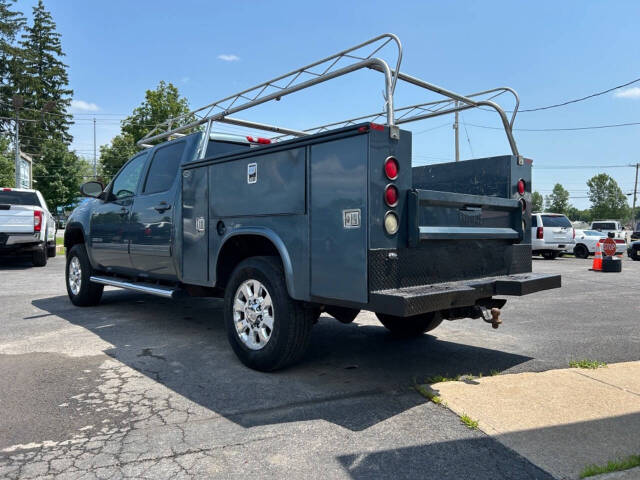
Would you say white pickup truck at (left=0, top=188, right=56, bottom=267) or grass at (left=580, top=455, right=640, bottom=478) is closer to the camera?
grass at (left=580, top=455, right=640, bottom=478)

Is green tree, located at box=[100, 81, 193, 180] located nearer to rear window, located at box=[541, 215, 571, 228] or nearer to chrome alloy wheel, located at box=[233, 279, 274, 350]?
rear window, located at box=[541, 215, 571, 228]

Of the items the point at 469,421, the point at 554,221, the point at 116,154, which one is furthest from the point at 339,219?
the point at 116,154

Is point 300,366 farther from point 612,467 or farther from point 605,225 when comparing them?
point 605,225

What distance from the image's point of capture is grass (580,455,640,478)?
8.11 ft

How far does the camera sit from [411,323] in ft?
17.4

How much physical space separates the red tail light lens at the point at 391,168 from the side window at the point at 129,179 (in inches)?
153

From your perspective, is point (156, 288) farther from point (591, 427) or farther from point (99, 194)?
point (591, 427)

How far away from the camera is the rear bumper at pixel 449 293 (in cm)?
322

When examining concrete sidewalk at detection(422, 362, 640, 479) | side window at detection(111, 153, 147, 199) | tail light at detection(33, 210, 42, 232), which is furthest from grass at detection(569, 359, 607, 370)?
tail light at detection(33, 210, 42, 232)

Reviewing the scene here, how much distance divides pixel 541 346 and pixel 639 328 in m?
→ 1.83

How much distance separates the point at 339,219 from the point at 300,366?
1.53 meters

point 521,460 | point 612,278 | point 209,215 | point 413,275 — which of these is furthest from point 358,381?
point 612,278

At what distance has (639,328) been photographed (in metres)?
6.06

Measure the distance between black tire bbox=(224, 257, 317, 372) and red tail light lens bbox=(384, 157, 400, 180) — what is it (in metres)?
1.20
